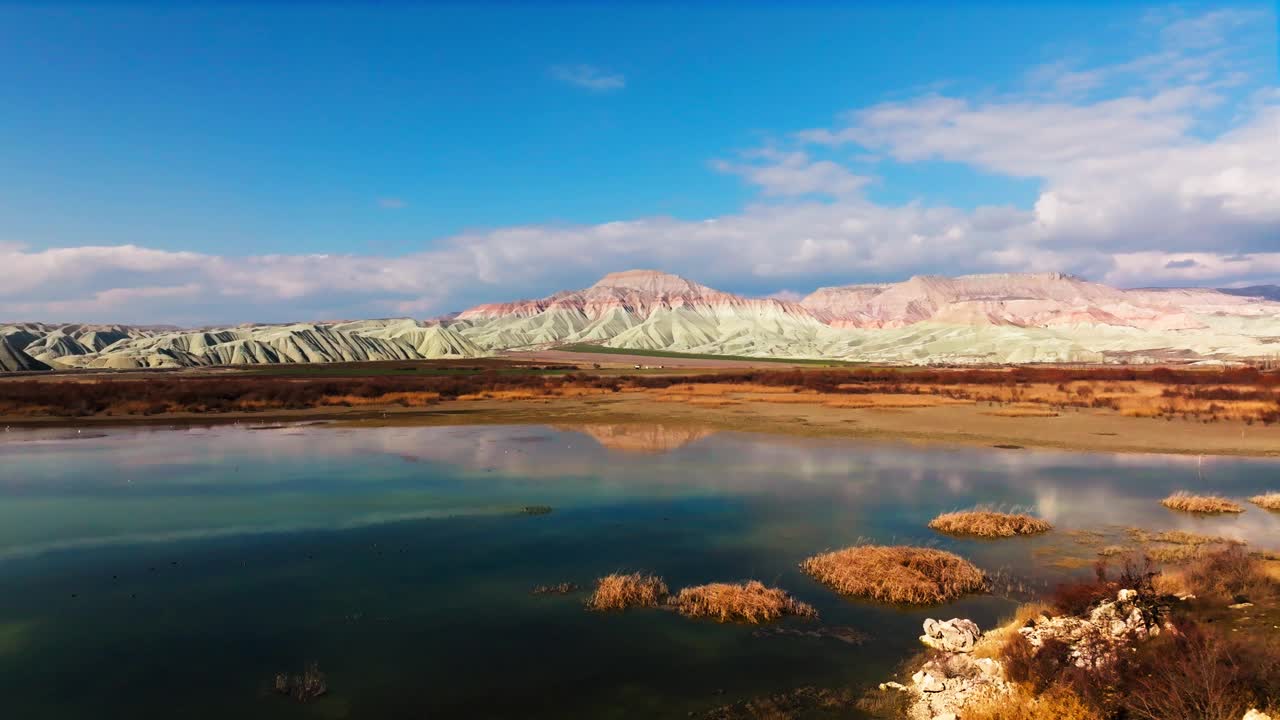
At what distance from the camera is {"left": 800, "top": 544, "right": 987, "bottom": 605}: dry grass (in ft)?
44.0

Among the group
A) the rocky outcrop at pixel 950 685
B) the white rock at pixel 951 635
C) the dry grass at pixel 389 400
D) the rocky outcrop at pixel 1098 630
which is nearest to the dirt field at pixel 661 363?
the dry grass at pixel 389 400

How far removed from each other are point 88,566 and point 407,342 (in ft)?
552

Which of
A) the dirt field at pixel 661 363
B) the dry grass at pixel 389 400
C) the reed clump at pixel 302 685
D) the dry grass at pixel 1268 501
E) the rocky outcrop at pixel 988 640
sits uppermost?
the dirt field at pixel 661 363

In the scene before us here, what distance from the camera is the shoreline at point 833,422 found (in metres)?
34.0

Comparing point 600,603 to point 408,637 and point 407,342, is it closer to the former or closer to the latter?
point 408,637

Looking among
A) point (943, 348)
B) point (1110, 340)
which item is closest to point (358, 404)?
point (943, 348)

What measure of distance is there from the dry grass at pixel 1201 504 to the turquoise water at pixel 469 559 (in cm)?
43

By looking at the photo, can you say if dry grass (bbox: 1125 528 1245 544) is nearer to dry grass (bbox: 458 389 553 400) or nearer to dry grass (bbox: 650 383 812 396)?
dry grass (bbox: 650 383 812 396)

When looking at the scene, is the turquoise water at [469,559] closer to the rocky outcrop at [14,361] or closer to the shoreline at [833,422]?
the shoreline at [833,422]

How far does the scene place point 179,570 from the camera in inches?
596

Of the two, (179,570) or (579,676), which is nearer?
(579,676)

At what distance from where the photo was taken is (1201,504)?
2023 cm

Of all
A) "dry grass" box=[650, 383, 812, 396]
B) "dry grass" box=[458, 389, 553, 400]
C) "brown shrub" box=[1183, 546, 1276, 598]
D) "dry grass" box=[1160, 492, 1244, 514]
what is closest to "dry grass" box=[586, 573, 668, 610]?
"brown shrub" box=[1183, 546, 1276, 598]

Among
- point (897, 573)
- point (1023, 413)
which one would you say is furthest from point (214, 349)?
point (897, 573)
